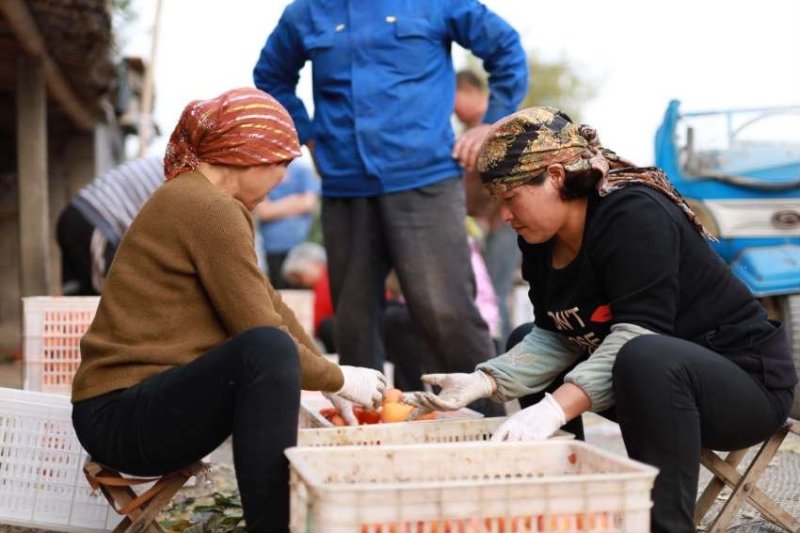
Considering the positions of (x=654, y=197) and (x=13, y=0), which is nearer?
(x=654, y=197)

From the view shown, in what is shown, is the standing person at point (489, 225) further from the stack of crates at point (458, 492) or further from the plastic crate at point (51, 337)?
the stack of crates at point (458, 492)

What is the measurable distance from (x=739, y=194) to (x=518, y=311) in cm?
481

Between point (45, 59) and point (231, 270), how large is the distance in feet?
19.4

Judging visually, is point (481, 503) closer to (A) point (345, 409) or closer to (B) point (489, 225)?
(A) point (345, 409)

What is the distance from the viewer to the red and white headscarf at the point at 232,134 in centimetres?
322

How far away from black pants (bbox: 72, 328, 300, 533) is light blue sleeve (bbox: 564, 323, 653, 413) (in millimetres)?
771

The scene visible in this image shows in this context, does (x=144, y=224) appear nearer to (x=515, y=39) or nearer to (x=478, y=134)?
(x=478, y=134)

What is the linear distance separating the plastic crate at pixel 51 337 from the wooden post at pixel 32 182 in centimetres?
243

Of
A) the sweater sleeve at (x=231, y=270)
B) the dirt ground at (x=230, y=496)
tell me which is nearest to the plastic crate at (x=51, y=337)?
the dirt ground at (x=230, y=496)

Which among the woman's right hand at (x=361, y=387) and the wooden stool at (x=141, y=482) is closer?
the wooden stool at (x=141, y=482)

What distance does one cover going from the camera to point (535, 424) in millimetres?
3021

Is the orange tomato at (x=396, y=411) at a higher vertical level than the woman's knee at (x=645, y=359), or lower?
lower

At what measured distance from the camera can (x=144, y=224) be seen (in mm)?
3117

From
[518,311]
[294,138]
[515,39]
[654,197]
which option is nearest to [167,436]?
[294,138]
